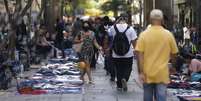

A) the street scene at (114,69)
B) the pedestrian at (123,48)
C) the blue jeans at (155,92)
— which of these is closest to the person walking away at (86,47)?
the street scene at (114,69)

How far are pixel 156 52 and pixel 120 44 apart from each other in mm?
5802

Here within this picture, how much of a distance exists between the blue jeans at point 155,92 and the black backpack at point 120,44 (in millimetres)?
5511

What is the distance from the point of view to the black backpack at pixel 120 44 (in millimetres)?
15384

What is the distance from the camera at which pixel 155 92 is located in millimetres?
9844

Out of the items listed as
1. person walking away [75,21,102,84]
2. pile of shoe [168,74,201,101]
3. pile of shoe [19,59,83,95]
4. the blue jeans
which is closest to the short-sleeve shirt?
pile of shoe [168,74,201,101]

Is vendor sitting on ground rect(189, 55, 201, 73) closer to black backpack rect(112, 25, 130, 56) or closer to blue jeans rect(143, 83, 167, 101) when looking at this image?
black backpack rect(112, 25, 130, 56)

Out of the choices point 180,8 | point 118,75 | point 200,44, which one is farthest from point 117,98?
point 180,8

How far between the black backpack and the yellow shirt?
5587 mm

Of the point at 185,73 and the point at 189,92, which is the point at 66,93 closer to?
the point at 189,92

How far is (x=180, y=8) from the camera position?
2207 inches

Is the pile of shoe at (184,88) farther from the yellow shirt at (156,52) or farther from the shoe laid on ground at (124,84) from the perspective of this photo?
the yellow shirt at (156,52)

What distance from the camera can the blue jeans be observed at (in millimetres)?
9648

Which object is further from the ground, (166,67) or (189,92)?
(166,67)

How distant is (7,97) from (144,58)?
5851mm
